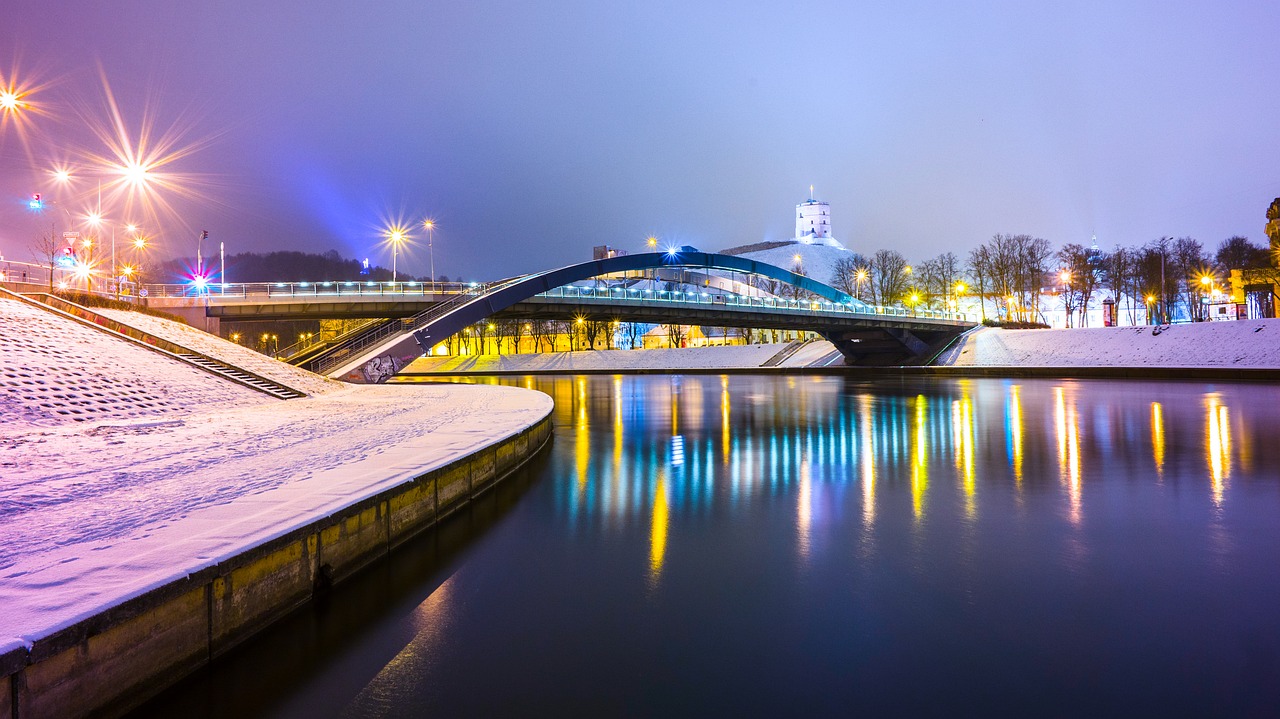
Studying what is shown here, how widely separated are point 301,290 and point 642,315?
26.1 metres

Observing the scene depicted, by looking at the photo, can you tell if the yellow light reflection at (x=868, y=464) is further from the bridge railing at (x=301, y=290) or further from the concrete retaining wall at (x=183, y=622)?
the bridge railing at (x=301, y=290)

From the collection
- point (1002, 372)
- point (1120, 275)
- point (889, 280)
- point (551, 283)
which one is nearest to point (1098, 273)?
point (1120, 275)

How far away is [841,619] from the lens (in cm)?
638

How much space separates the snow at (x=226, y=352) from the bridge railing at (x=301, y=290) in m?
9.14

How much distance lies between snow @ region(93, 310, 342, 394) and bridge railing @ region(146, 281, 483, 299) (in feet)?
30.0

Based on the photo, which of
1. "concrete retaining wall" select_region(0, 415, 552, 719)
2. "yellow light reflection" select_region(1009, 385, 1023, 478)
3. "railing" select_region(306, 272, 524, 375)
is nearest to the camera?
"concrete retaining wall" select_region(0, 415, 552, 719)

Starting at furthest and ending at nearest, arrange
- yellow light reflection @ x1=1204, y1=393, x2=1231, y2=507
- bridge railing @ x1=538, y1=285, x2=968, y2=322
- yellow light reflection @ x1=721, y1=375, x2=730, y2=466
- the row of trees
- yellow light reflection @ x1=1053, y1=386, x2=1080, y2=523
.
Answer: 1. the row of trees
2. bridge railing @ x1=538, y1=285, x2=968, y2=322
3. yellow light reflection @ x1=721, y1=375, x2=730, y2=466
4. yellow light reflection @ x1=1204, y1=393, x2=1231, y2=507
5. yellow light reflection @ x1=1053, y1=386, x2=1080, y2=523

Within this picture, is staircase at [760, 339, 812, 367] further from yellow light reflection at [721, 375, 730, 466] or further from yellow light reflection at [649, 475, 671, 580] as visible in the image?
yellow light reflection at [649, 475, 671, 580]

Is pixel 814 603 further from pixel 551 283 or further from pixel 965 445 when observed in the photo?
pixel 551 283

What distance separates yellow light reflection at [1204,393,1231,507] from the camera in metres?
12.2

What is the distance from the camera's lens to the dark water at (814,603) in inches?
200

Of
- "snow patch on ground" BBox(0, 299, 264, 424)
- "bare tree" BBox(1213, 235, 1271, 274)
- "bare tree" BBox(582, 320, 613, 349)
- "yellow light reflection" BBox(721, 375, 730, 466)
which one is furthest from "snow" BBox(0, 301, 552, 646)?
"bare tree" BBox(1213, 235, 1271, 274)

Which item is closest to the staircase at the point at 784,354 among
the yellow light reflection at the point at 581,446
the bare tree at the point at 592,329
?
the bare tree at the point at 592,329

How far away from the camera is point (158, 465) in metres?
10.9
